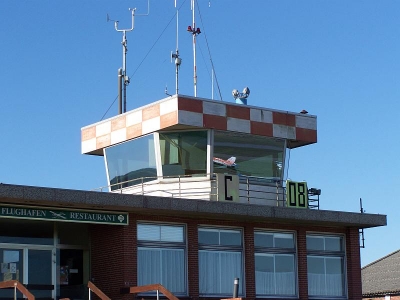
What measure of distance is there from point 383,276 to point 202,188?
21765 mm

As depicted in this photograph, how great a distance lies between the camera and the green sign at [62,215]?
2258 cm

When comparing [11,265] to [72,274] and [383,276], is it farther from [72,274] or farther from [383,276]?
[383,276]

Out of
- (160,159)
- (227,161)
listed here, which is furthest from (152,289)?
(227,161)

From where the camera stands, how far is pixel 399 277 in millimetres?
44594

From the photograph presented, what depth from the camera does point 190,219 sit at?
25906 mm

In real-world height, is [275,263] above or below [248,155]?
below

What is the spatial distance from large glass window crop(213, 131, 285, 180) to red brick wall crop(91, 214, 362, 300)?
190 centimetres

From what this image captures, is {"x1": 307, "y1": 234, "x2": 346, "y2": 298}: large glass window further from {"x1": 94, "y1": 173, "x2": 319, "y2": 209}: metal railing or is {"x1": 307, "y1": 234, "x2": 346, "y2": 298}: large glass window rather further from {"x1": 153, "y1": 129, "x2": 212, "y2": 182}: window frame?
{"x1": 153, "y1": 129, "x2": 212, "y2": 182}: window frame

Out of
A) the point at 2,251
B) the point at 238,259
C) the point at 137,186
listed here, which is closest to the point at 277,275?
the point at 238,259

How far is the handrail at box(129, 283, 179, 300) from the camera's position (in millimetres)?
21500

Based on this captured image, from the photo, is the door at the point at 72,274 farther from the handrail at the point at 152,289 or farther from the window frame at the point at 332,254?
the window frame at the point at 332,254

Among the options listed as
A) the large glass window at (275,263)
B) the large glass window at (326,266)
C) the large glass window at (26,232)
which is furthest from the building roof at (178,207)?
the large glass window at (26,232)

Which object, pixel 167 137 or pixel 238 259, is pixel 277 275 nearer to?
pixel 238 259

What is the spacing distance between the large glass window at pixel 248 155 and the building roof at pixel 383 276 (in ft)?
53.6
